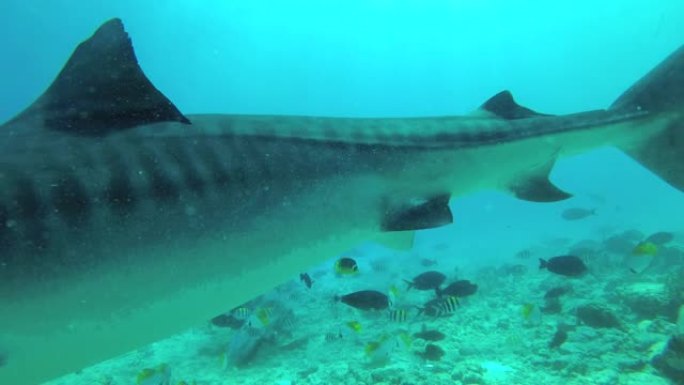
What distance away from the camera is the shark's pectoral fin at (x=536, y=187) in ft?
12.0

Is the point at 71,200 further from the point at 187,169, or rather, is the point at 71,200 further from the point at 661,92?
the point at 661,92

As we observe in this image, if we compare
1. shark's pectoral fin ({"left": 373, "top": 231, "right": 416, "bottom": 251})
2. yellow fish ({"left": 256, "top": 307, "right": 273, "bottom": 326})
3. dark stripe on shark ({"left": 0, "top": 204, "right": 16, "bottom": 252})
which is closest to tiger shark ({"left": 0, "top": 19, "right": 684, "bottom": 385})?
dark stripe on shark ({"left": 0, "top": 204, "right": 16, "bottom": 252})

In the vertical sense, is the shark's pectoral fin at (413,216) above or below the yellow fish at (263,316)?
below

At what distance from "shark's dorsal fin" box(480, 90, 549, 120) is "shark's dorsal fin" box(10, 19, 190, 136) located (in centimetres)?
242

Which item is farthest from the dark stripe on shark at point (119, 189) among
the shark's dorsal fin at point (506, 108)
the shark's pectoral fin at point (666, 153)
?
the shark's pectoral fin at point (666, 153)

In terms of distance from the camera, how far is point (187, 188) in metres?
2.34

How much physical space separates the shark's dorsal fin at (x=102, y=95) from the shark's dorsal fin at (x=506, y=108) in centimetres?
242

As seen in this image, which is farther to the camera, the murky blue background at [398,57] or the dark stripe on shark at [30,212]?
the murky blue background at [398,57]

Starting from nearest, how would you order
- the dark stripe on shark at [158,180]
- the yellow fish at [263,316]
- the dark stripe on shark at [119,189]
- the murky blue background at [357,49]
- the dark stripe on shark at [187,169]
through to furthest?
the dark stripe on shark at [119,189]
the dark stripe on shark at [158,180]
the dark stripe on shark at [187,169]
the yellow fish at [263,316]
the murky blue background at [357,49]

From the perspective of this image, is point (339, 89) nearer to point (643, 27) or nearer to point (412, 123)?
point (643, 27)

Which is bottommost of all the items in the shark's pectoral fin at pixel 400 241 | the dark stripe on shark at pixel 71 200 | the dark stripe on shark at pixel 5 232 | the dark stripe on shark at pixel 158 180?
the dark stripe on shark at pixel 5 232

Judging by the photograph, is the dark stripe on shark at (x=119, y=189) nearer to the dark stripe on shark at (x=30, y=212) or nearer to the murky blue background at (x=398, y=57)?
the dark stripe on shark at (x=30, y=212)

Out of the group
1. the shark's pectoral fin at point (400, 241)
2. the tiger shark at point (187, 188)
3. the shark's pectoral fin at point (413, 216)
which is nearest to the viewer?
the tiger shark at point (187, 188)

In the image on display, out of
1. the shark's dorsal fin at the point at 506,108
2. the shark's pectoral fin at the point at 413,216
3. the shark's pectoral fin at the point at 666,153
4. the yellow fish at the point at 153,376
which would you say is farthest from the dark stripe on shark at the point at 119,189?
the yellow fish at the point at 153,376
